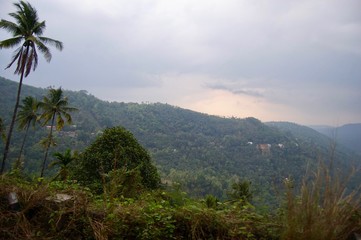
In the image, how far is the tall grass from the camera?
257cm

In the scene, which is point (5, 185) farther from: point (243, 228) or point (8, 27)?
point (8, 27)

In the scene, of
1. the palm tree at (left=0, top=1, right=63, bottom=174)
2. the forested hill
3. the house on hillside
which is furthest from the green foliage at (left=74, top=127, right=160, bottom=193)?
the house on hillside

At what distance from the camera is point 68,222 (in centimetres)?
363

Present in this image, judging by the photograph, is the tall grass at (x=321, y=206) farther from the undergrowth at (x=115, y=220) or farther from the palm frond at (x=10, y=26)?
the palm frond at (x=10, y=26)

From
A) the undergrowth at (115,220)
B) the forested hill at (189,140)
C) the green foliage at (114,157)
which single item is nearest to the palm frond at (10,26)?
the green foliage at (114,157)

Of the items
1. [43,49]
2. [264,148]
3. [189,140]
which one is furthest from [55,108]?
[264,148]

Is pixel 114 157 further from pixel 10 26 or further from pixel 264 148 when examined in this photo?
pixel 264 148

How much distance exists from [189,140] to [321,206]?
4478 inches

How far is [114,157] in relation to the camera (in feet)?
48.6

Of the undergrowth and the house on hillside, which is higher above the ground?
the undergrowth

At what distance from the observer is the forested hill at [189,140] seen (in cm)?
7031

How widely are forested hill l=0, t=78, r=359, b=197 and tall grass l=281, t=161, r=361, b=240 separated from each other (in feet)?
178

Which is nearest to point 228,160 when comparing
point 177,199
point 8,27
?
point 8,27

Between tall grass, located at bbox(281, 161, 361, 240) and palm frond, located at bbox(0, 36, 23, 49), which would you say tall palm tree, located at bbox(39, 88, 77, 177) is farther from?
tall grass, located at bbox(281, 161, 361, 240)
